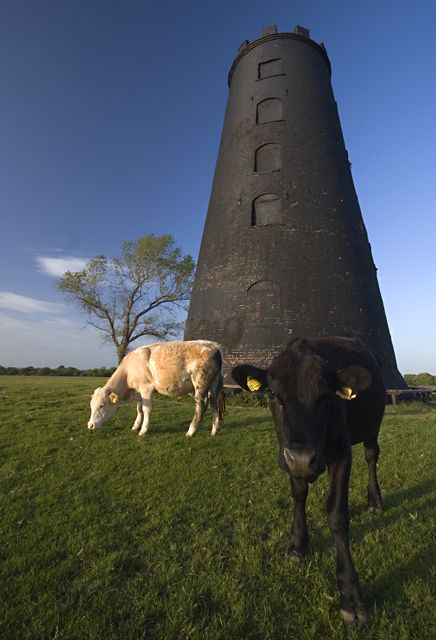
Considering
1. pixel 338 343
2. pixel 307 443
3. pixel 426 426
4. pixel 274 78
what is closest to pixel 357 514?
pixel 338 343

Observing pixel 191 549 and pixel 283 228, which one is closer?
pixel 191 549

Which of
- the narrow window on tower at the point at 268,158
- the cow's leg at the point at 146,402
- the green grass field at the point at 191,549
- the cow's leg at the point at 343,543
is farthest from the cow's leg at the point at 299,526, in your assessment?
the narrow window on tower at the point at 268,158

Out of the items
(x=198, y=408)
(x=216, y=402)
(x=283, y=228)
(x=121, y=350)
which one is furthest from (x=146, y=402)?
(x=121, y=350)

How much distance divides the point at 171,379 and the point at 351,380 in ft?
19.5

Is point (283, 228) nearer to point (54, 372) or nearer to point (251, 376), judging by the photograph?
point (251, 376)

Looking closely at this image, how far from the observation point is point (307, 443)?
2609mm

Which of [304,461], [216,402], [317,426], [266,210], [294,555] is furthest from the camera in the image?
[266,210]

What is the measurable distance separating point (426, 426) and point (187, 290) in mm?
23964

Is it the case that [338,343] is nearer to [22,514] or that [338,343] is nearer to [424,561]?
[424,561]

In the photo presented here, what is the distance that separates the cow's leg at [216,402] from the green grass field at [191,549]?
4.97 feet

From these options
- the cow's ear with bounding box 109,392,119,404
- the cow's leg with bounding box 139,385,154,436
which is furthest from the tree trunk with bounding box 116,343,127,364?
the cow's ear with bounding box 109,392,119,404

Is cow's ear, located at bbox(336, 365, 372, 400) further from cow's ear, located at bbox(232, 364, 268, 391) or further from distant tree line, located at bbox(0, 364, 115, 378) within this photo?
distant tree line, located at bbox(0, 364, 115, 378)

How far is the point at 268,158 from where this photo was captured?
17703 mm

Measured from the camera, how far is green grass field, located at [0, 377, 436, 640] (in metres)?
2.53
